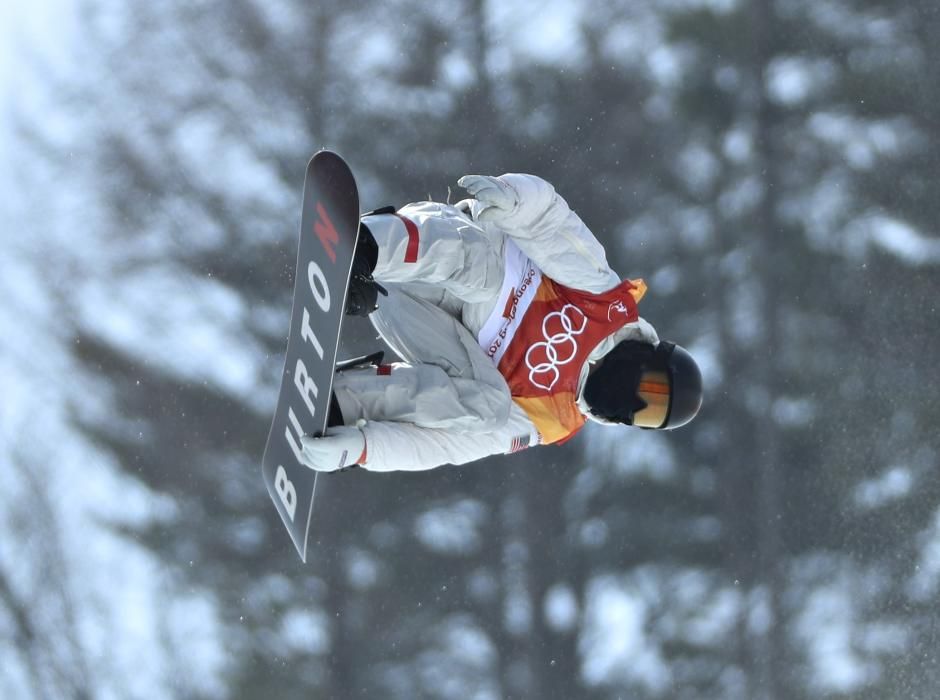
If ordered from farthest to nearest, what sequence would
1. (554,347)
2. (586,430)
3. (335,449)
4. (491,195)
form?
(586,430)
(554,347)
(491,195)
(335,449)

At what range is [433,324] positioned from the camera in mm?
2869

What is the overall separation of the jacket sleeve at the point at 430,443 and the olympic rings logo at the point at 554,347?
9cm

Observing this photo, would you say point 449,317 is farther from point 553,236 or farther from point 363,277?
point 363,277

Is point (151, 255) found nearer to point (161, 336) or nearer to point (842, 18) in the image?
point (161, 336)

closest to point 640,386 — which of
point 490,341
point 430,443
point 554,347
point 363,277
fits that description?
point 554,347

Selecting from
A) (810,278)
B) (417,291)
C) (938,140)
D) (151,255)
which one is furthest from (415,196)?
(417,291)

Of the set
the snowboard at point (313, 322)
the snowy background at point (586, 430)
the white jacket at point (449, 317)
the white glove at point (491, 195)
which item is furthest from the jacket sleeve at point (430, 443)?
the snowy background at point (586, 430)

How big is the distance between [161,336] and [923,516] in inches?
148

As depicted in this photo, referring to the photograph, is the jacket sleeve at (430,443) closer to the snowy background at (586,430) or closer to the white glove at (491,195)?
the white glove at (491,195)

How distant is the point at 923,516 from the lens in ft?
21.1

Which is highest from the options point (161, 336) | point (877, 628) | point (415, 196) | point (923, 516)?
point (415, 196)

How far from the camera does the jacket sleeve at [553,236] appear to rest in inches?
107

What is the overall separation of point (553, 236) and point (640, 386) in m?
0.44

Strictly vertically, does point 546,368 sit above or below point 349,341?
above
